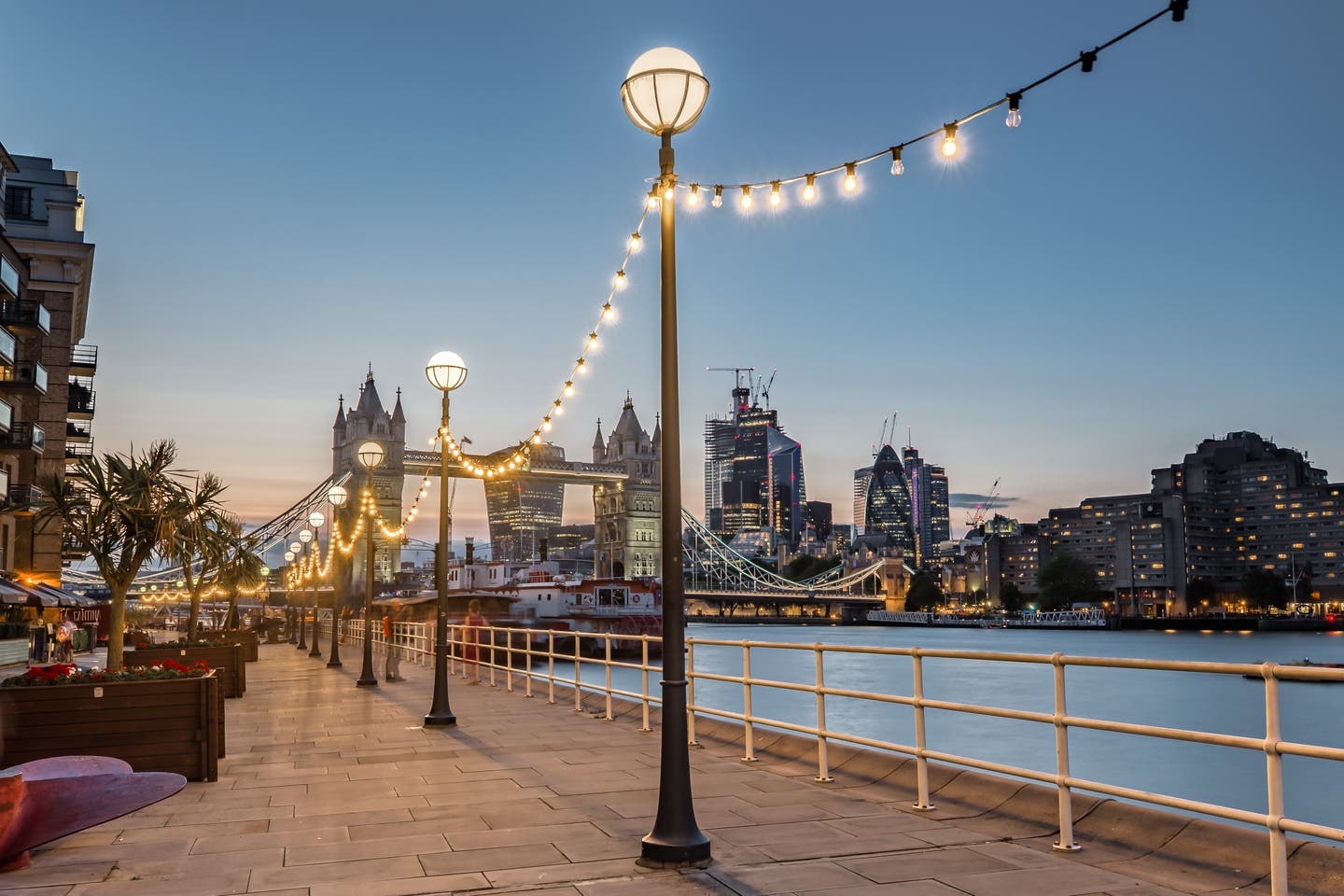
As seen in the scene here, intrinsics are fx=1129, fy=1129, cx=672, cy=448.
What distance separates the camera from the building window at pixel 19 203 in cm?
4725

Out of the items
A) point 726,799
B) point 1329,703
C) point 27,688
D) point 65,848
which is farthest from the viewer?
point 1329,703

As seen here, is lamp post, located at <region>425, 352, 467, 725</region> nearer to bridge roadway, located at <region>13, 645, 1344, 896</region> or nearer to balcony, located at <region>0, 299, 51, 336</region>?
bridge roadway, located at <region>13, 645, 1344, 896</region>

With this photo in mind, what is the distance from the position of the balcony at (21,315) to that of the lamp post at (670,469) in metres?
42.9

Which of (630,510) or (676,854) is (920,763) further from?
(630,510)

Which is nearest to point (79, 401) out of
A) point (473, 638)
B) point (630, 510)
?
point (473, 638)

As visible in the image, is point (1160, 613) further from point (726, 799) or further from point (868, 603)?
point (726, 799)

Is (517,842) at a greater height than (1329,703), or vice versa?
(517,842)

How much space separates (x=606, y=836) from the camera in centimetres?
723

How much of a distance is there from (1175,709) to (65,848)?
52657mm

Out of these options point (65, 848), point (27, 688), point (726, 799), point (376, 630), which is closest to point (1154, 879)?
point (726, 799)

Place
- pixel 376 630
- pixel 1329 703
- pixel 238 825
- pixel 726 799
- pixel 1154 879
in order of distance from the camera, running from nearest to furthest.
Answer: pixel 1154 879
pixel 238 825
pixel 726 799
pixel 376 630
pixel 1329 703

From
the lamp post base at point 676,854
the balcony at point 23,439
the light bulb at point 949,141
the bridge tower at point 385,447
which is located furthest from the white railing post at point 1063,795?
the bridge tower at point 385,447

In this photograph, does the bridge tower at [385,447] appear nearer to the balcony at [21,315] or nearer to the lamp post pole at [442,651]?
the balcony at [21,315]

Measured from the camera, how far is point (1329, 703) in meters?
56.2
